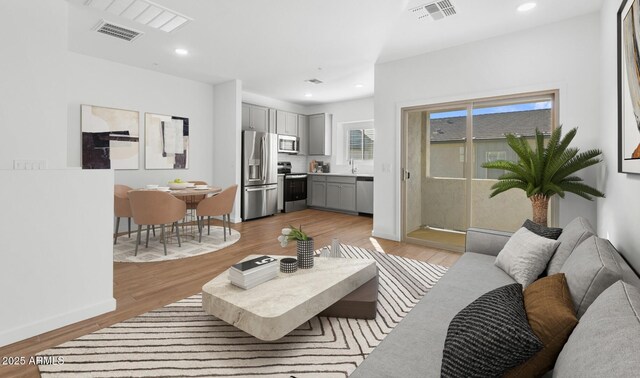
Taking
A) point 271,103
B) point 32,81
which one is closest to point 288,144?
point 271,103

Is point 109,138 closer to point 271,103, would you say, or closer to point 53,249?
point 53,249

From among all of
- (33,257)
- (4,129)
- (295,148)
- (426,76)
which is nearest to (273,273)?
(33,257)

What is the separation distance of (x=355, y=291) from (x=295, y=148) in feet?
19.2

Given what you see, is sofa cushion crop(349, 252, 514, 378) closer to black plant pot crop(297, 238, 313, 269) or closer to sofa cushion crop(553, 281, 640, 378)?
sofa cushion crop(553, 281, 640, 378)

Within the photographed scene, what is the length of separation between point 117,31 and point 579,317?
5.00 m

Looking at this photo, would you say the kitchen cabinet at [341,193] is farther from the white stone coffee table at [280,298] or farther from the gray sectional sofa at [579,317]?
the gray sectional sofa at [579,317]

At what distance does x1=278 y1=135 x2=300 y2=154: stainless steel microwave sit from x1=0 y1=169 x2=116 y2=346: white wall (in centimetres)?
514

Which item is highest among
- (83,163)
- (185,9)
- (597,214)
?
(185,9)

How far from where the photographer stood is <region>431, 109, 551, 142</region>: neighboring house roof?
12.0ft

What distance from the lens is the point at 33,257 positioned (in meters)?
2.07

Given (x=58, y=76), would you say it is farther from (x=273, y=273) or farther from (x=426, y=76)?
(x=426, y=76)

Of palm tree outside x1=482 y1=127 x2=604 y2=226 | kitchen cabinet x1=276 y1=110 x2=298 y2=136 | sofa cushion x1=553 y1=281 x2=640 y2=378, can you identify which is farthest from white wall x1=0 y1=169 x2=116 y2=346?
kitchen cabinet x1=276 y1=110 x2=298 y2=136

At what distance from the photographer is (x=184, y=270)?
339 cm

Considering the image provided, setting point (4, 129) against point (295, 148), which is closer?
point (4, 129)
